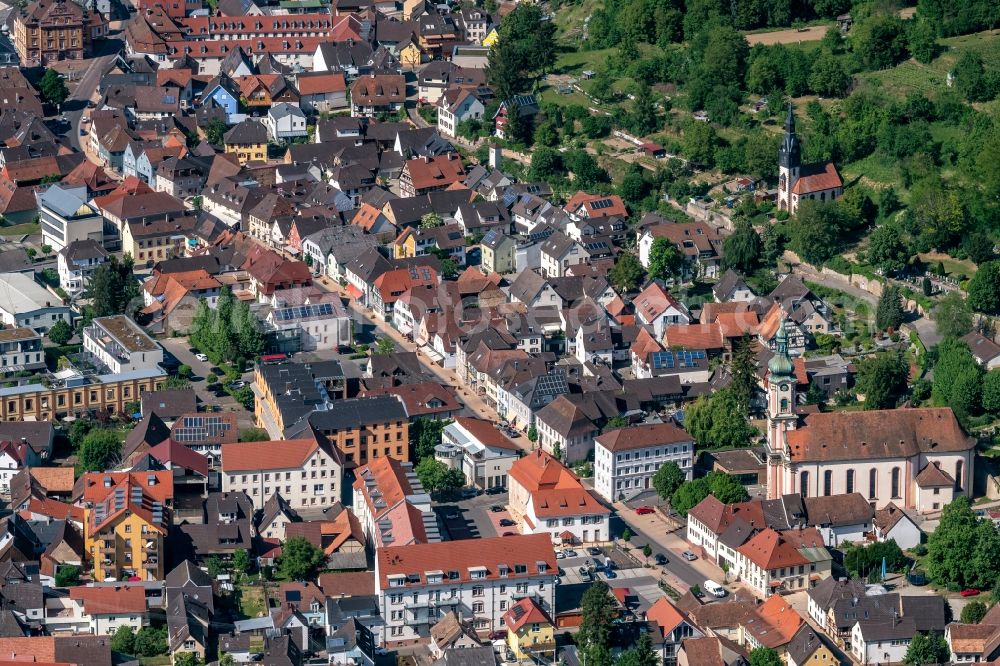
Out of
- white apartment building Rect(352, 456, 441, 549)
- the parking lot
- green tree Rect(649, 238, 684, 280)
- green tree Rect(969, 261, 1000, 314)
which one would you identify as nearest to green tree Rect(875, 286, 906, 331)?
green tree Rect(969, 261, 1000, 314)

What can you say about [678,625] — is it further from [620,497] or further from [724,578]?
[620,497]

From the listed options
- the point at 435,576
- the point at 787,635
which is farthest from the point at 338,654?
the point at 787,635

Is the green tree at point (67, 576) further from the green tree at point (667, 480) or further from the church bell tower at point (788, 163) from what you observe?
the church bell tower at point (788, 163)

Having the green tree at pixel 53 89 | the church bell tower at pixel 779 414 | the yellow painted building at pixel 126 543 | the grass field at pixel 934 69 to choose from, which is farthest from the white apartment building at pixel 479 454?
the green tree at pixel 53 89

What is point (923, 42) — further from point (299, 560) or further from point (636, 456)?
point (299, 560)

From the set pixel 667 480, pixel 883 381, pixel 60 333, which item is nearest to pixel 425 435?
pixel 667 480

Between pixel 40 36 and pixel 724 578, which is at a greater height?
pixel 40 36

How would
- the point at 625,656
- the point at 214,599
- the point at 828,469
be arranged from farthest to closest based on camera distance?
the point at 828,469
the point at 214,599
the point at 625,656
